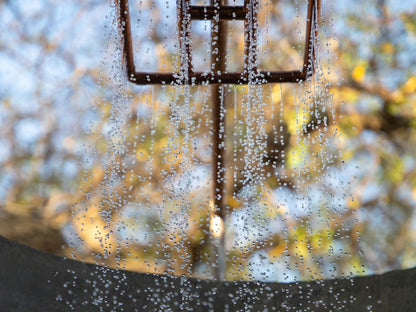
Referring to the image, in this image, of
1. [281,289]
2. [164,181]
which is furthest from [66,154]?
[281,289]

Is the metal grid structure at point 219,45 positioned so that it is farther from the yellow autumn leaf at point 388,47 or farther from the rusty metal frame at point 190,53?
the yellow autumn leaf at point 388,47

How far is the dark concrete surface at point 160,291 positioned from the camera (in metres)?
3.80

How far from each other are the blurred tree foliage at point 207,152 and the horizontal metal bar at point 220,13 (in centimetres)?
152

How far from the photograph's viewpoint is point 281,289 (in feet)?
14.1

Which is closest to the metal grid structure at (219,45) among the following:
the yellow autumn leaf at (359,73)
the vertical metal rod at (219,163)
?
the vertical metal rod at (219,163)

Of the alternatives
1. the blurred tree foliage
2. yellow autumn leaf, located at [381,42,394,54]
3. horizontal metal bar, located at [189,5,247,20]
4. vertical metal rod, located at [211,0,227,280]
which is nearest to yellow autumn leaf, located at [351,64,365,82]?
the blurred tree foliage

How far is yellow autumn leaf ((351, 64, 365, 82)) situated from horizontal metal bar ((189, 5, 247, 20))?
2.12 meters

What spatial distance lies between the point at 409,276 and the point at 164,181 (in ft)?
6.82

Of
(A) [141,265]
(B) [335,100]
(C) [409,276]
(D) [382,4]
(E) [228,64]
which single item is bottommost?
(A) [141,265]

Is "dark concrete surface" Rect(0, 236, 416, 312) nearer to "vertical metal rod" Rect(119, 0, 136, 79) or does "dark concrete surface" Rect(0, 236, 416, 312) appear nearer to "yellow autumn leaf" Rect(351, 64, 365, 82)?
"vertical metal rod" Rect(119, 0, 136, 79)

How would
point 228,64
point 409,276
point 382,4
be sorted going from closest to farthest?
point 409,276 < point 228,64 < point 382,4

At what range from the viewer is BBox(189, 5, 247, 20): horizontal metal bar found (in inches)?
113

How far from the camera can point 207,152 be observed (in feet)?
15.9

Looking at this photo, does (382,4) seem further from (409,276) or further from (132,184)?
(132,184)
